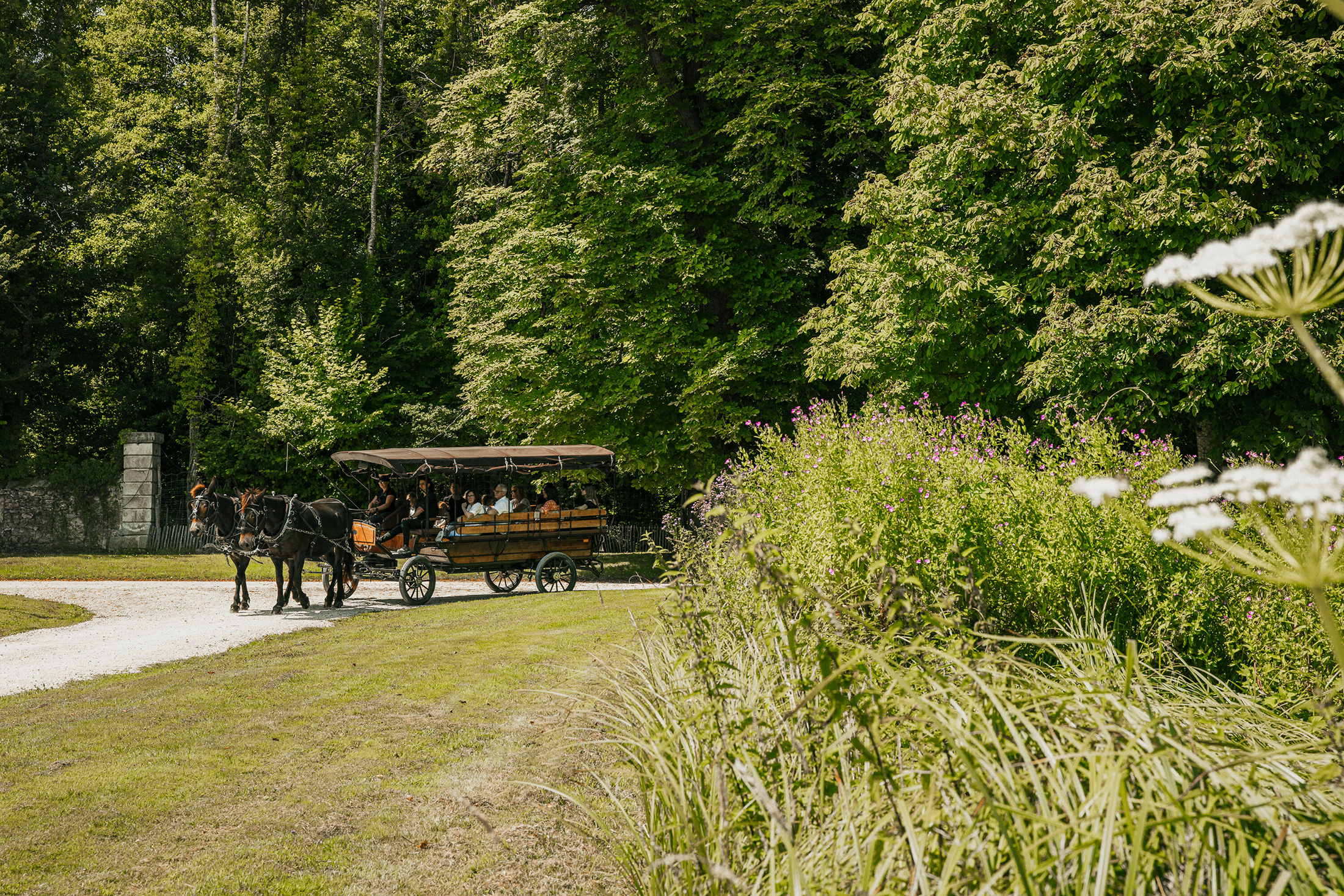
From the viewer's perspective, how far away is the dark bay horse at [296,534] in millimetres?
14172

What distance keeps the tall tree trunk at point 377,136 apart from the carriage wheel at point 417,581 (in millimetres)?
19052

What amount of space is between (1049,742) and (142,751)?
600 cm

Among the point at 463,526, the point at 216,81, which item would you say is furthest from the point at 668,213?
the point at 216,81

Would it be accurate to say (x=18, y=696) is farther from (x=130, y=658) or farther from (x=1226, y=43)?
(x=1226, y=43)

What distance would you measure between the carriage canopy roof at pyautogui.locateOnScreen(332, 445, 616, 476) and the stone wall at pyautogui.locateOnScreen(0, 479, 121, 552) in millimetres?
13630

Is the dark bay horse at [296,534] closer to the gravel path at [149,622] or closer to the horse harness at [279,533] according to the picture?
the horse harness at [279,533]

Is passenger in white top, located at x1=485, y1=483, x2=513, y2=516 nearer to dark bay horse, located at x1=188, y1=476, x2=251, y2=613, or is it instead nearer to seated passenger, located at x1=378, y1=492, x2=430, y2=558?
seated passenger, located at x1=378, y1=492, x2=430, y2=558

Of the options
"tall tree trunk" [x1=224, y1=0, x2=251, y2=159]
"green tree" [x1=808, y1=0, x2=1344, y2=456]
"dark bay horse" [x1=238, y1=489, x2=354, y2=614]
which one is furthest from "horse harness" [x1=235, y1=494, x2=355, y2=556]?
"tall tree trunk" [x1=224, y1=0, x2=251, y2=159]

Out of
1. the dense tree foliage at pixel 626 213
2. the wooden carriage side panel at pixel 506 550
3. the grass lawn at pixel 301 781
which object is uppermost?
the dense tree foliage at pixel 626 213

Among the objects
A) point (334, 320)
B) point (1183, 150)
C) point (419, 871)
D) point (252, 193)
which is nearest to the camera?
point (419, 871)

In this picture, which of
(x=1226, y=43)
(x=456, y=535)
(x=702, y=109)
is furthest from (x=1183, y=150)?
(x=456, y=535)

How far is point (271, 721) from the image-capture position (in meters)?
7.10

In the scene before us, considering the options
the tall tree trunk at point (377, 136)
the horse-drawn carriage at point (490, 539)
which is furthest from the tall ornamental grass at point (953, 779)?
the tall tree trunk at point (377, 136)

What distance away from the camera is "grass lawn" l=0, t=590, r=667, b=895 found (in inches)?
175
